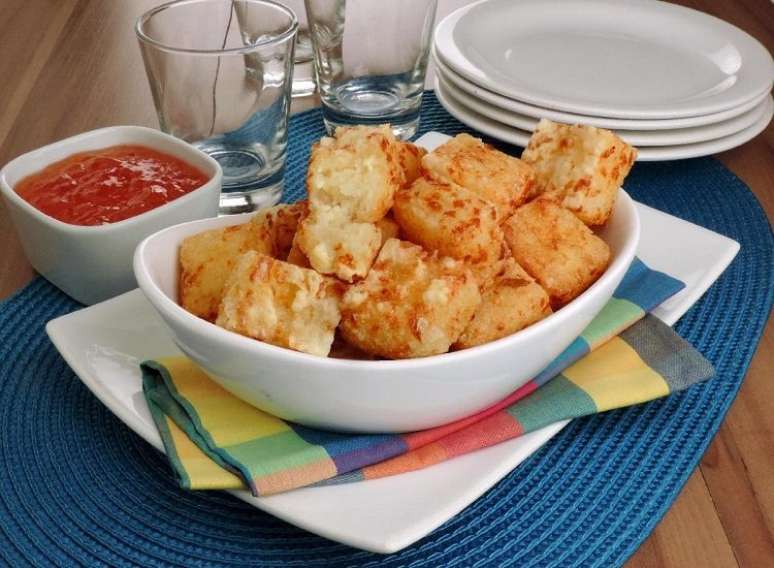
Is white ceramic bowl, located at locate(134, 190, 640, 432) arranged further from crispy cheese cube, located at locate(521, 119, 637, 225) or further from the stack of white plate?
the stack of white plate

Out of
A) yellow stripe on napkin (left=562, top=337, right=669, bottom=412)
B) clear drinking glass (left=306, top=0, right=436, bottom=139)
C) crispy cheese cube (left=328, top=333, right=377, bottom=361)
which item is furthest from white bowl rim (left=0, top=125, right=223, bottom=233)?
yellow stripe on napkin (left=562, top=337, right=669, bottom=412)

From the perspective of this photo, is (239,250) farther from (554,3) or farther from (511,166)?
(554,3)

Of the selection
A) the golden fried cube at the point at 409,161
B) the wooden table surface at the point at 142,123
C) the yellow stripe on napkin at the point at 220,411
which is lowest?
the wooden table surface at the point at 142,123

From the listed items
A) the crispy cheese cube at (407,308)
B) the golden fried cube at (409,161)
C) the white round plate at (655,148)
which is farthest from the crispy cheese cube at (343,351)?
the white round plate at (655,148)

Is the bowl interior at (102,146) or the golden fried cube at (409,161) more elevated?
the golden fried cube at (409,161)

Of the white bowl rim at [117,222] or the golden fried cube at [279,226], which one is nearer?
Result: the golden fried cube at [279,226]

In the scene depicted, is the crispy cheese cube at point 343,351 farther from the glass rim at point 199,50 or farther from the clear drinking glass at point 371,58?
the clear drinking glass at point 371,58

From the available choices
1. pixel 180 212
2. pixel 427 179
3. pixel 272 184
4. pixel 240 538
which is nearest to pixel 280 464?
pixel 240 538

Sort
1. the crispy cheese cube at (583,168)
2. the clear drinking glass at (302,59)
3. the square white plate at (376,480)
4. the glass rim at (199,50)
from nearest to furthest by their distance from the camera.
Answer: the square white plate at (376,480), the crispy cheese cube at (583,168), the glass rim at (199,50), the clear drinking glass at (302,59)
